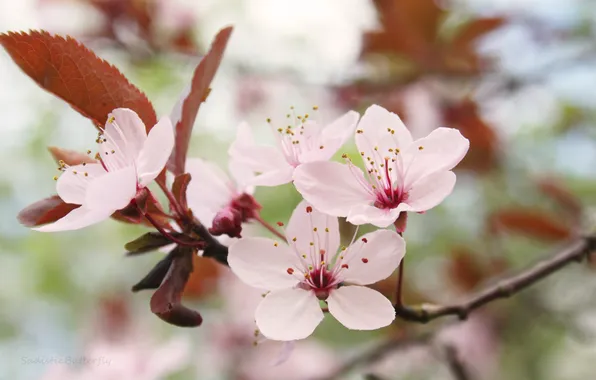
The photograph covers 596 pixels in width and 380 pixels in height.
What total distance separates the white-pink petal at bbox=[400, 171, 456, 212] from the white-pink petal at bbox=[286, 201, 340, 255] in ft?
0.24

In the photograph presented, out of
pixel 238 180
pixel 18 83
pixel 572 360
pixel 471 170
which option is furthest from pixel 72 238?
pixel 238 180

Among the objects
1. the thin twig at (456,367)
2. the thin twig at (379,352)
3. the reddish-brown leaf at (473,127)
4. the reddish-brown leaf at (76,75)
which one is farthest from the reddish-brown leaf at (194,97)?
the reddish-brown leaf at (473,127)

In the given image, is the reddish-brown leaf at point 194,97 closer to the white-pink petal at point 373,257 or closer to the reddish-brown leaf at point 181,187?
the reddish-brown leaf at point 181,187

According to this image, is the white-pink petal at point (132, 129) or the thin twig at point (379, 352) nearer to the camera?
the white-pink petal at point (132, 129)

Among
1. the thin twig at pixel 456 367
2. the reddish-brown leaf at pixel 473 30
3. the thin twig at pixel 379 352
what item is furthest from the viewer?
the reddish-brown leaf at pixel 473 30

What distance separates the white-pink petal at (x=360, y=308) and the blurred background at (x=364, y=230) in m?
0.14

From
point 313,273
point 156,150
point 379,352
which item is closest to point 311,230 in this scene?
point 313,273

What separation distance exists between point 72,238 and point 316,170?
2630 mm

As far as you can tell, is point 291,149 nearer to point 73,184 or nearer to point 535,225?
point 73,184

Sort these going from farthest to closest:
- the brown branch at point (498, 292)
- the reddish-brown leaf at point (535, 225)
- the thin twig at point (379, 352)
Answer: the reddish-brown leaf at point (535, 225) → the thin twig at point (379, 352) → the brown branch at point (498, 292)

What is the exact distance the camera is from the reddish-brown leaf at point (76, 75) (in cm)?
52

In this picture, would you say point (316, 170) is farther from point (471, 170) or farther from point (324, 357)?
point (324, 357)

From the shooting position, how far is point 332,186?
1.73ft

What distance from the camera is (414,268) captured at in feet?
7.54
